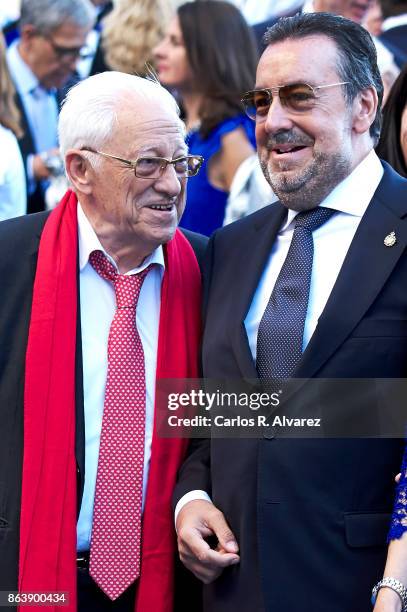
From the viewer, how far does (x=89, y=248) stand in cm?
344

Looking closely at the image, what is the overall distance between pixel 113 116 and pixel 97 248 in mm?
425

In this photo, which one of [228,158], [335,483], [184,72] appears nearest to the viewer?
[335,483]

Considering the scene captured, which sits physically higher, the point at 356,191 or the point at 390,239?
the point at 356,191

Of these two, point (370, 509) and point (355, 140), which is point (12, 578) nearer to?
point (370, 509)

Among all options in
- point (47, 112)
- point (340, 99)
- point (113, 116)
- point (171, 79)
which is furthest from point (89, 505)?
point (47, 112)

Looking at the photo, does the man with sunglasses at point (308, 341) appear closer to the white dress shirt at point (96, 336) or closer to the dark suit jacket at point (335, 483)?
the dark suit jacket at point (335, 483)

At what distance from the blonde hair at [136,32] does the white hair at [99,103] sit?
283 centimetres

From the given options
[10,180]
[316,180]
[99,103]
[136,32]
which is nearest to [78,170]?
[99,103]

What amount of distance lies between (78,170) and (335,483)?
1.33m

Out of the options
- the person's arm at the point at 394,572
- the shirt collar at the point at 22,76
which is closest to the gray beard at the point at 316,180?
the person's arm at the point at 394,572

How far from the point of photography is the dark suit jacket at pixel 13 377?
3225 mm

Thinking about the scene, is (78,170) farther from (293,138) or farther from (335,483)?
(335,483)

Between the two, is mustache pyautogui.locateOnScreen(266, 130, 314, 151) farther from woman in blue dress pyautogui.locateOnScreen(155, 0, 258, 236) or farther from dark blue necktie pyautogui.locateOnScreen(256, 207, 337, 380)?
woman in blue dress pyautogui.locateOnScreen(155, 0, 258, 236)

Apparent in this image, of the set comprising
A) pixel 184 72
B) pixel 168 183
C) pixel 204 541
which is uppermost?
pixel 184 72
